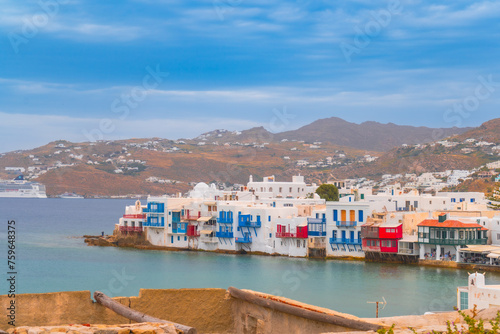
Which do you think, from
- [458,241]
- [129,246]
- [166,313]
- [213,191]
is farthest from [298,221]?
[166,313]

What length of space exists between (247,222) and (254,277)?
12.0 metres

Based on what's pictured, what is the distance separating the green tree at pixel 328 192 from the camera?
70.3m

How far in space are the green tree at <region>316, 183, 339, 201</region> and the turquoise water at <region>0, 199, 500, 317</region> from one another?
2004 centimetres

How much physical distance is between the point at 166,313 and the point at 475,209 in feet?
163

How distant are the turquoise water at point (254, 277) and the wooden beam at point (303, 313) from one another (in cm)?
1983

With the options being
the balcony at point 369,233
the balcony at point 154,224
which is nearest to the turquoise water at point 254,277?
the balcony at point 369,233

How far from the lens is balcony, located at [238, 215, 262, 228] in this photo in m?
52.2

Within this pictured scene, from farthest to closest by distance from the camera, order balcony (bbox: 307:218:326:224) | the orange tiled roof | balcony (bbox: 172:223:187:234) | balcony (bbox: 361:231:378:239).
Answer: balcony (bbox: 172:223:187:234)
balcony (bbox: 307:218:326:224)
balcony (bbox: 361:231:378:239)
the orange tiled roof

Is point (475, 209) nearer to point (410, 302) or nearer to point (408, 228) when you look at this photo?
point (408, 228)

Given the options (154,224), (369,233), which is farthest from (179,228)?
(369,233)

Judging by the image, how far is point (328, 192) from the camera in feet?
233

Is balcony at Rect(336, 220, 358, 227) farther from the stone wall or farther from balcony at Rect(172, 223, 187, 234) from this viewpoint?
the stone wall

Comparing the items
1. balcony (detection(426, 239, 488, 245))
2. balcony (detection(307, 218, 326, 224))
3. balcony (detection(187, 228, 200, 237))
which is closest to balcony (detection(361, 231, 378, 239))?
balcony (detection(307, 218, 326, 224))

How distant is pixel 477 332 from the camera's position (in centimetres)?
759
